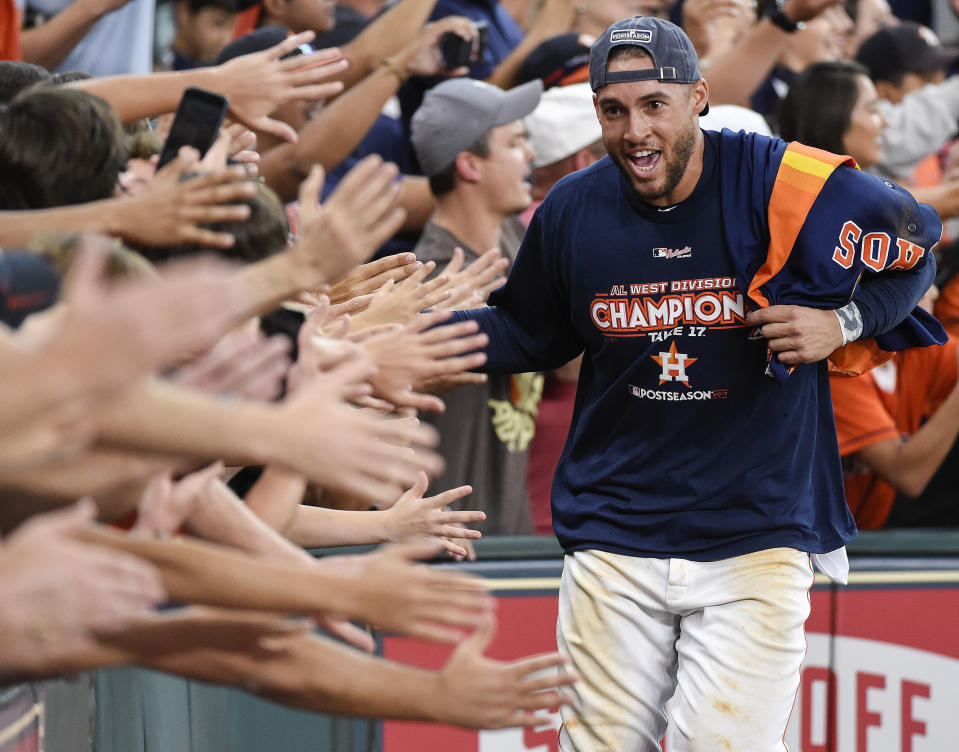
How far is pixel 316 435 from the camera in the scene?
2035 millimetres

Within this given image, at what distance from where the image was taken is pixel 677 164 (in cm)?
378

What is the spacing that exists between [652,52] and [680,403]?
0.95 meters

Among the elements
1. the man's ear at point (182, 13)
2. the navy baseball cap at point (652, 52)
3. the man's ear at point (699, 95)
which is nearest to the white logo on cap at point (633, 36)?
the navy baseball cap at point (652, 52)

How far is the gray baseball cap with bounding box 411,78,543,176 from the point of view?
529 cm

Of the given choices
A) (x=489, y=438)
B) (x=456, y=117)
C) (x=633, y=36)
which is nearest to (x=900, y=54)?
(x=456, y=117)

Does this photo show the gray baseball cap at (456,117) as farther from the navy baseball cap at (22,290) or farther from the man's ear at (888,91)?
the navy baseball cap at (22,290)

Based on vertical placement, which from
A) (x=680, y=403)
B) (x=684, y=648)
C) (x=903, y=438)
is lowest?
(x=684, y=648)

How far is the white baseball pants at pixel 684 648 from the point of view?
3.74m

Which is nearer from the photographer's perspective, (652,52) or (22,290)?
(22,290)

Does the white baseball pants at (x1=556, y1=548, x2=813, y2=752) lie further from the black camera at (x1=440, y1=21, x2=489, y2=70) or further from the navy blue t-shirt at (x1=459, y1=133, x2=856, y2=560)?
the black camera at (x1=440, y1=21, x2=489, y2=70)

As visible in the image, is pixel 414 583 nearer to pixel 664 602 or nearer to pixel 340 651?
pixel 340 651

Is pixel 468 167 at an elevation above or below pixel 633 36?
below

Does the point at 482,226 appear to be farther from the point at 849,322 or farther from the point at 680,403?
the point at 849,322

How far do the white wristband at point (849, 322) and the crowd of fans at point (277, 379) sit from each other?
976 millimetres
